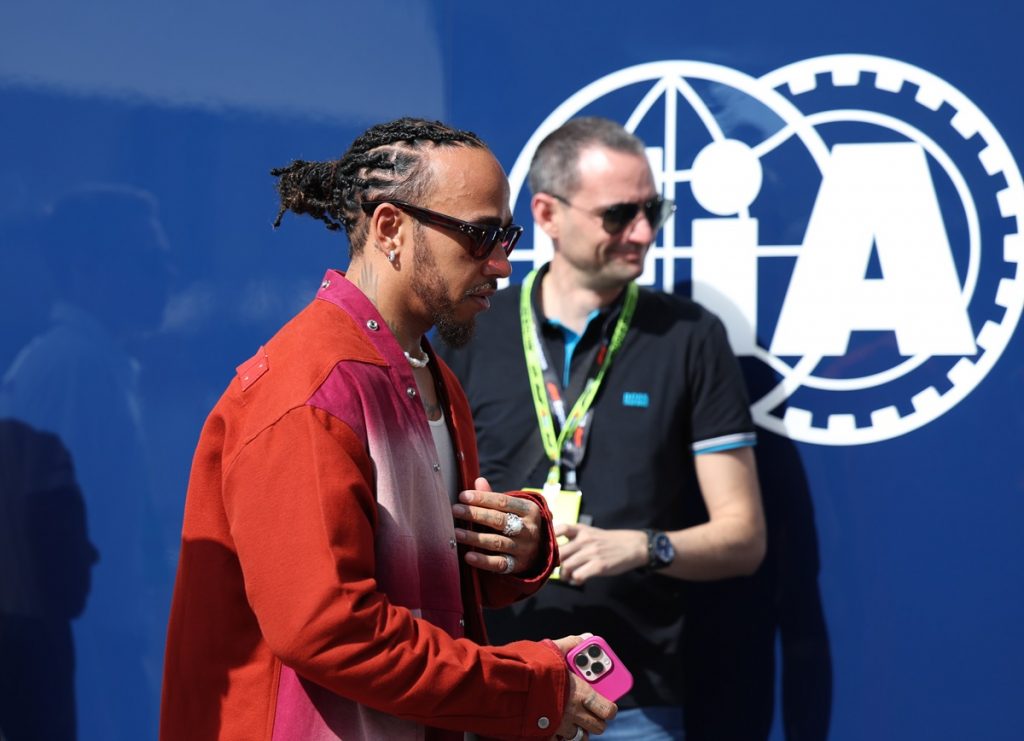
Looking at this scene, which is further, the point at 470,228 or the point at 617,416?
the point at 617,416

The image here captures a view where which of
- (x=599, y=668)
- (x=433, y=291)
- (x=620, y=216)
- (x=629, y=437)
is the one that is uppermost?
(x=620, y=216)

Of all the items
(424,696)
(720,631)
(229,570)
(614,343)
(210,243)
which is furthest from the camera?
(210,243)

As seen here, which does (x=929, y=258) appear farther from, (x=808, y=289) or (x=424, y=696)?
(x=424, y=696)

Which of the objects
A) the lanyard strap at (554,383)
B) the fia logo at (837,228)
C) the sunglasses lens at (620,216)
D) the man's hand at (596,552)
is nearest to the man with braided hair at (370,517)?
the man's hand at (596,552)

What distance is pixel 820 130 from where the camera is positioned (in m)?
3.49

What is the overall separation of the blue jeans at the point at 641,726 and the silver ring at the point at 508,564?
1.16 metres

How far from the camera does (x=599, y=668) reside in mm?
1946

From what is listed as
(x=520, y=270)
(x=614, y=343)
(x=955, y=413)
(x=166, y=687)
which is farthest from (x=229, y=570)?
(x=955, y=413)

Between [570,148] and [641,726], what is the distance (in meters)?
1.50

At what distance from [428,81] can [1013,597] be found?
2.16m

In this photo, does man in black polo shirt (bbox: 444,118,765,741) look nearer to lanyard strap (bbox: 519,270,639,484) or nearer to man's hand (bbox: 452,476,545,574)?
lanyard strap (bbox: 519,270,639,484)

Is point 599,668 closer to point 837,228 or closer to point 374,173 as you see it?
point 374,173

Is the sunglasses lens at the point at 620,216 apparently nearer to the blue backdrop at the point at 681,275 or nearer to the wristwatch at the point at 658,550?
the blue backdrop at the point at 681,275

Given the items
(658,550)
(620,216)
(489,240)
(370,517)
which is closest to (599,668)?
(370,517)
